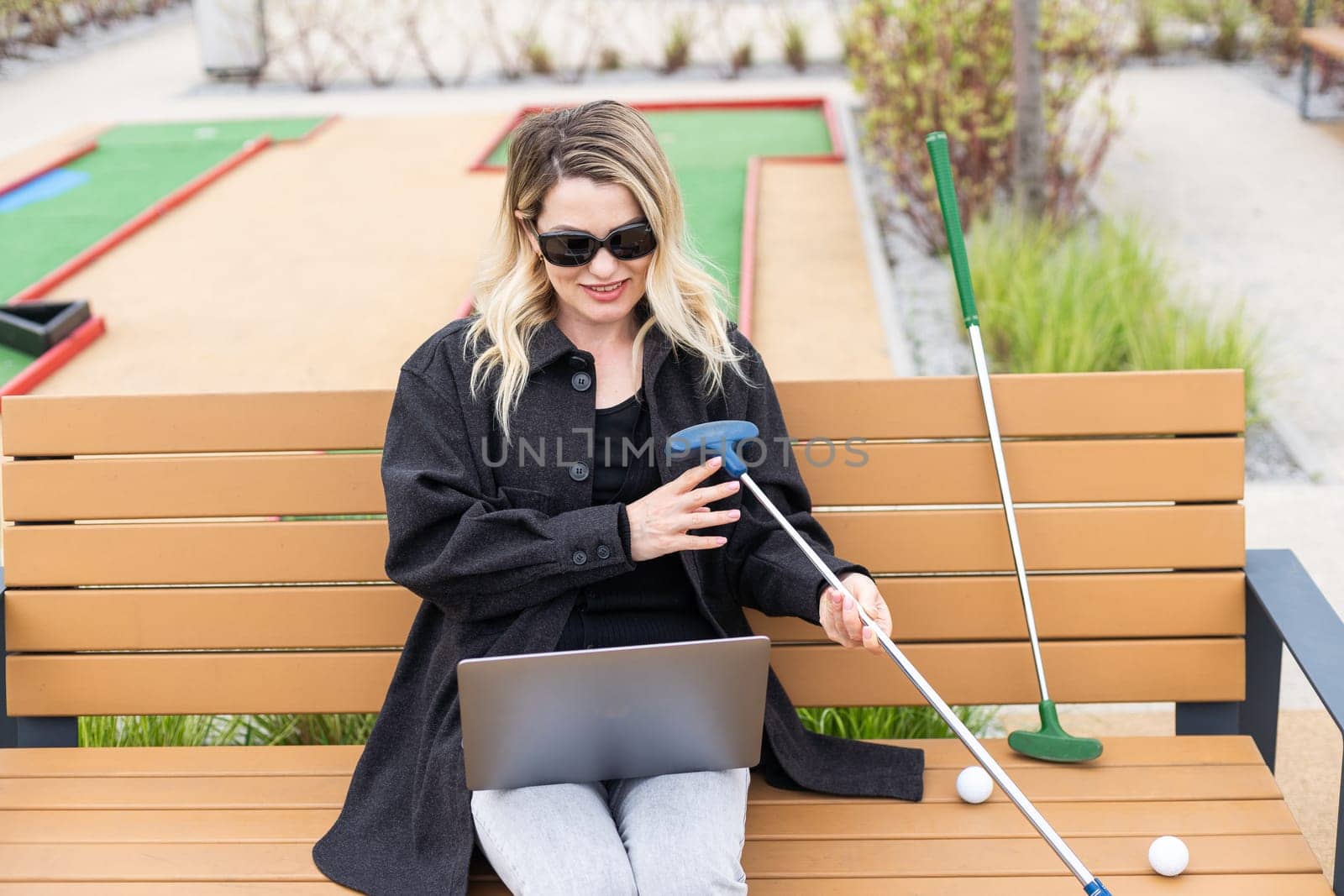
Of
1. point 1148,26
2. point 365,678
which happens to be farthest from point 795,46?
point 365,678

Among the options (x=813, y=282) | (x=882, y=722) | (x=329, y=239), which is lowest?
(x=813, y=282)

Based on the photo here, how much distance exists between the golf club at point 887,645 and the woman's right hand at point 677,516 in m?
0.03

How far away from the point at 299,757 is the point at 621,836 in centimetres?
73

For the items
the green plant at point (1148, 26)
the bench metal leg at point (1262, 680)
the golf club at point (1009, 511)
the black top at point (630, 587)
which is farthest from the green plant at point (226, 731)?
the green plant at point (1148, 26)

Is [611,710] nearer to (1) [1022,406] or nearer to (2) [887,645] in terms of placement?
(2) [887,645]

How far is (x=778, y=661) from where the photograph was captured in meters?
2.66

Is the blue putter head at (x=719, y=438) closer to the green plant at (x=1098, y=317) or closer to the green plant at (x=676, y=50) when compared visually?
the green plant at (x=1098, y=317)

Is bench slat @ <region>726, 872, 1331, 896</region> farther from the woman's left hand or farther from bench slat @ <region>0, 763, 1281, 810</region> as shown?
the woman's left hand

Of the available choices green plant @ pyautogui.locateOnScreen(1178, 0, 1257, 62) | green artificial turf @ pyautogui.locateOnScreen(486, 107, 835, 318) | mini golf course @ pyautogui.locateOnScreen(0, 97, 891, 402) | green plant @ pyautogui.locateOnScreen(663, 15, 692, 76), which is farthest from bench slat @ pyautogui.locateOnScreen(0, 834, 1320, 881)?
green plant @ pyautogui.locateOnScreen(663, 15, 692, 76)

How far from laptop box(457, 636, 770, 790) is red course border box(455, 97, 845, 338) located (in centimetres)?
232

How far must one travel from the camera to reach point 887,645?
82.0 inches

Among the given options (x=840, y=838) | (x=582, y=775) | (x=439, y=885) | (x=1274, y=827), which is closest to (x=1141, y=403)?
(x=1274, y=827)

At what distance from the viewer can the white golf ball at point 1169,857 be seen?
2.16 m

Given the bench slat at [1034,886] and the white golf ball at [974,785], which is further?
the white golf ball at [974,785]
